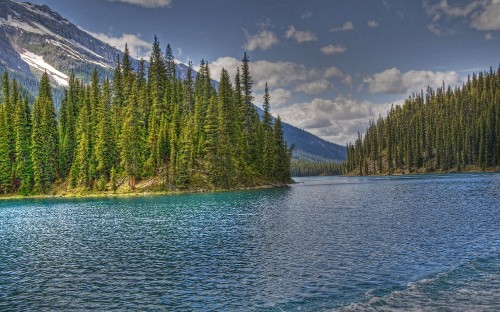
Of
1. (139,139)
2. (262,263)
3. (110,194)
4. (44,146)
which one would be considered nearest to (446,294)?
(262,263)

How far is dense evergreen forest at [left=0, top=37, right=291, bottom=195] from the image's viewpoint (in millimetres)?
116438

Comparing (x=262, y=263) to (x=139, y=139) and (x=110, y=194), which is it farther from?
(x=139, y=139)

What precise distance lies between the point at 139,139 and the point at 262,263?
98.9 meters

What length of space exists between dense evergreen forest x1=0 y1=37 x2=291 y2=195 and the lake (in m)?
62.5

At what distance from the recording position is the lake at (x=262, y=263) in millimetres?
21956

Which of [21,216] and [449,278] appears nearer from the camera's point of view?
[449,278]

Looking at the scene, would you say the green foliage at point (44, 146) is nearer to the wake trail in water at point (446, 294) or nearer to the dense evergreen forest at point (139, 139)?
the dense evergreen forest at point (139, 139)

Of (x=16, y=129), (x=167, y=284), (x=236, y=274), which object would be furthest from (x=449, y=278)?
(x=16, y=129)

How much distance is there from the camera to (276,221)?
51625mm

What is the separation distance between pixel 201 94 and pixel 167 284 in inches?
4686

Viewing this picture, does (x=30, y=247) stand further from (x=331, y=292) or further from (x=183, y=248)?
(x=331, y=292)

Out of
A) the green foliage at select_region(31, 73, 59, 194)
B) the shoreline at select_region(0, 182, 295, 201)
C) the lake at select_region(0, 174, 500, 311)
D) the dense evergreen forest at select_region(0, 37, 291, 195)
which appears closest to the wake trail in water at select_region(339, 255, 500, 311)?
the lake at select_region(0, 174, 500, 311)

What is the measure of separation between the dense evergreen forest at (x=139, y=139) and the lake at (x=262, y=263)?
205 feet

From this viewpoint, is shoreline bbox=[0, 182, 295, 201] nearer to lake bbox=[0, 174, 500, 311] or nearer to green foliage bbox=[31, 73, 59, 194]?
green foliage bbox=[31, 73, 59, 194]
